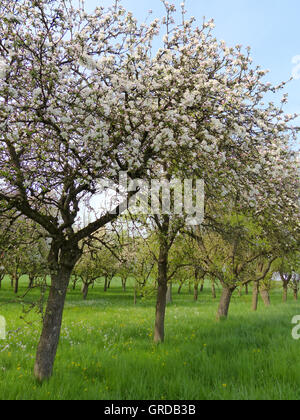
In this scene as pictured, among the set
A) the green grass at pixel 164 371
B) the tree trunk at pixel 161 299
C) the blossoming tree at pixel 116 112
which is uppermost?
the blossoming tree at pixel 116 112

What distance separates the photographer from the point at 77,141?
597cm

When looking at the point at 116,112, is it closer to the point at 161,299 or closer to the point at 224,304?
the point at 161,299

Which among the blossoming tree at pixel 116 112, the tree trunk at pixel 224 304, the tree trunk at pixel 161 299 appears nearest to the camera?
the blossoming tree at pixel 116 112

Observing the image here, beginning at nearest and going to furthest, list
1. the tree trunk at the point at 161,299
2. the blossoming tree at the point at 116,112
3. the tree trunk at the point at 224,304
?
the blossoming tree at the point at 116,112 → the tree trunk at the point at 161,299 → the tree trunk at the point at 224,304

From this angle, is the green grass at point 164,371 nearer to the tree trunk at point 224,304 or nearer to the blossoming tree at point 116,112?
the blossoming tree at point 116,112

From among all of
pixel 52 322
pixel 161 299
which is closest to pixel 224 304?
pixel 161 299

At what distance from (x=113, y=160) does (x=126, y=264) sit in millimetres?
2619

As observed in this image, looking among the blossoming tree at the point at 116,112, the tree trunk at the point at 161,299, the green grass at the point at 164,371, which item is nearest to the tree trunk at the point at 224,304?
the green grass at the point at 164,371

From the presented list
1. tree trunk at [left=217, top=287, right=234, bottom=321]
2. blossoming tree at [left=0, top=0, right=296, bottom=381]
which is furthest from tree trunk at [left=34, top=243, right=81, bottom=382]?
tree trunk at [left=217, top=287, right=234, bottom=321]

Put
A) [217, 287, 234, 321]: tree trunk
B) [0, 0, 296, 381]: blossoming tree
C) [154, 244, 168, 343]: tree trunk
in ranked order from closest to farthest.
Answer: [0, 0, 296, 381]: blossoming tree
[154, 244, 168, 343]: tree trunk
[217, 287, 234, 321]: tree trunk

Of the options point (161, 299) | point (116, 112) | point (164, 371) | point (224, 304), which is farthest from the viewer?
point (224, 304)

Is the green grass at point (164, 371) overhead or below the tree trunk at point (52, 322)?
below

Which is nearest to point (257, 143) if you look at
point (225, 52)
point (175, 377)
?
point (225, 52)

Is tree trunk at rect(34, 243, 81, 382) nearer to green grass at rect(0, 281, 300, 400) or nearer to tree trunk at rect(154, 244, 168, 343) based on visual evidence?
green grass at rect(0, 281, 300, 400)
